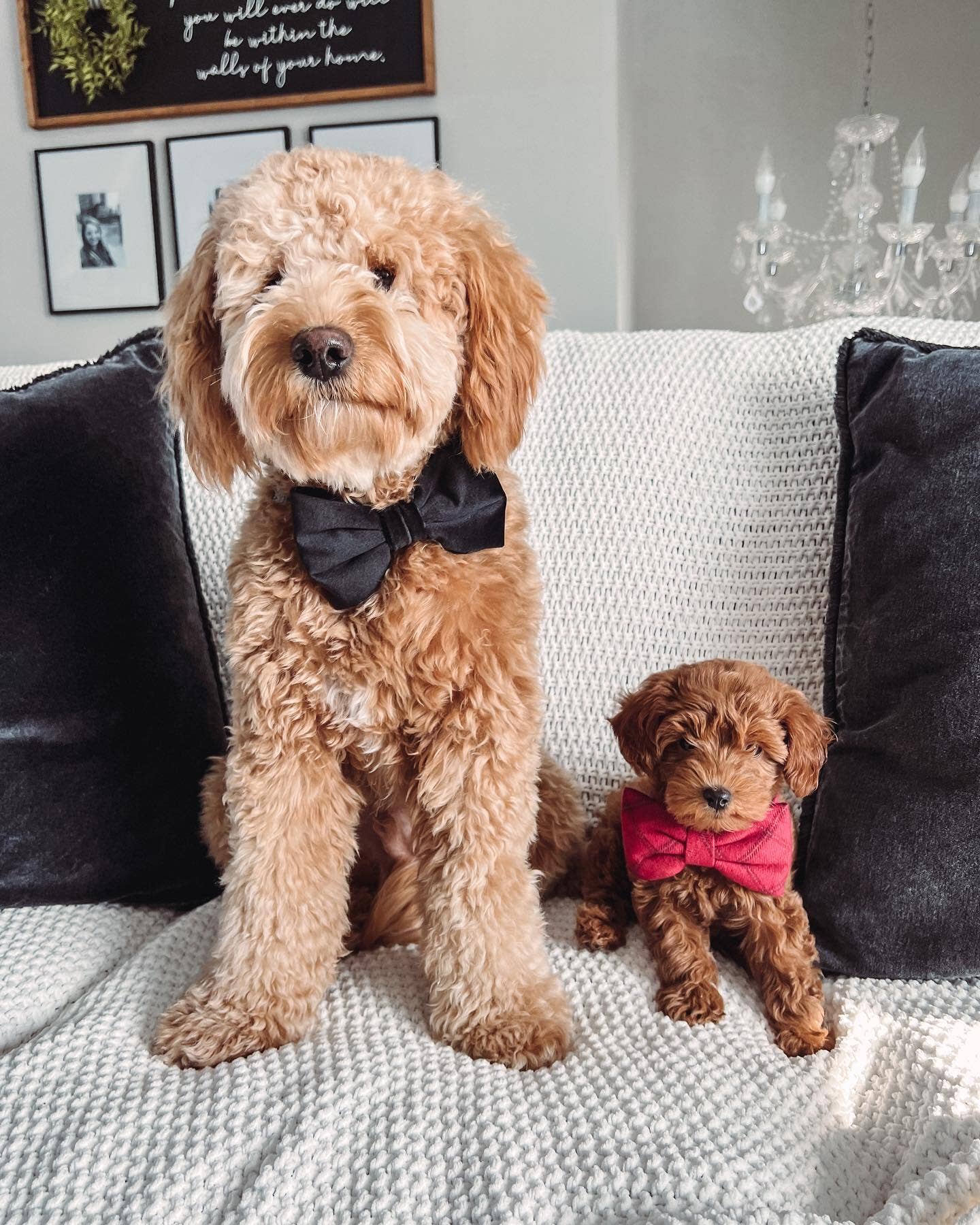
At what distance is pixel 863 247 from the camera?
3.00 metres

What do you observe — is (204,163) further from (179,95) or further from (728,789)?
(728,789)

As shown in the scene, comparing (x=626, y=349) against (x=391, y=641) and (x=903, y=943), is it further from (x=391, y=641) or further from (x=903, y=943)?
(x=903, y=943)

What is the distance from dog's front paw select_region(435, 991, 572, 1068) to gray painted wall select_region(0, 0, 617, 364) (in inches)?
85.6

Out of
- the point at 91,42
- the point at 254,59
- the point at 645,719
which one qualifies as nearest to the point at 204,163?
the point at 254,59

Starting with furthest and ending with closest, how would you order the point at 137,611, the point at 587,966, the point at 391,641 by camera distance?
the point at 137,611
the point at 587,966
the point at 391,641

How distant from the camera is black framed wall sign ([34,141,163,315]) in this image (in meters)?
3.12

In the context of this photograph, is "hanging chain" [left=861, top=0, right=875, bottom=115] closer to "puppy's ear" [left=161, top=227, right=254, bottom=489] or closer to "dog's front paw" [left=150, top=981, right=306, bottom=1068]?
"puppy's ear" [left=161, top=227, right=254, bottom=489]

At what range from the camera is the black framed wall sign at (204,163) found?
2.99 m

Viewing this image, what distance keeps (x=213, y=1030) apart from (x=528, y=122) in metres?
2.64

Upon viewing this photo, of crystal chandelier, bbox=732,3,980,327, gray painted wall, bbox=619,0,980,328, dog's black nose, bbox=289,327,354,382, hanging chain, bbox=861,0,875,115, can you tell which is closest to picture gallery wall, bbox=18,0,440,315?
gray painted wall, bbox=619,0,980,328

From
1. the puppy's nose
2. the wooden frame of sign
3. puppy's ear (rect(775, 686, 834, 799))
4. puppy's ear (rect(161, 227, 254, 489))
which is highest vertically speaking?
the wooden frame of sign

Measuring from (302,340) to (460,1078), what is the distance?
754 mm

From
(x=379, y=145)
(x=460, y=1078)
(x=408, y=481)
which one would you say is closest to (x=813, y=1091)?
(x=460, y=1078)

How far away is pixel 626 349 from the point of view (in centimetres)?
156
